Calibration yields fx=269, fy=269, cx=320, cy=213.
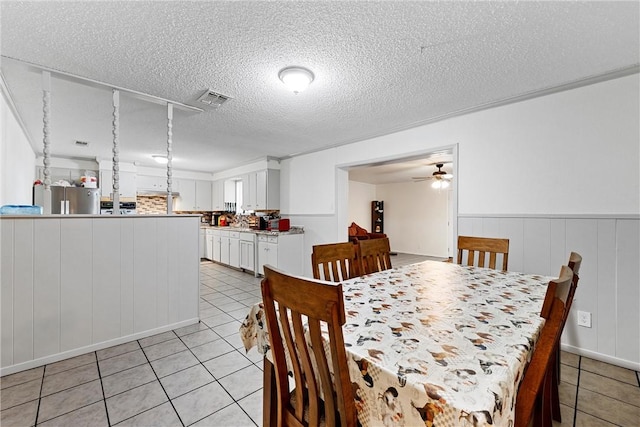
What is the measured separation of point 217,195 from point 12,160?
4.38 meters

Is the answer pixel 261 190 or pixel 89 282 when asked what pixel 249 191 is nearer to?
pixel 261 190

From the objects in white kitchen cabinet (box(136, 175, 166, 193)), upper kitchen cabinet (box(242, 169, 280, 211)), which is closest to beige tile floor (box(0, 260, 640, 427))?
upper kitchen cabinet (box(242, 169, 280, 211))

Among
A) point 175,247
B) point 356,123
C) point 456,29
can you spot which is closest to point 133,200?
point 175,247

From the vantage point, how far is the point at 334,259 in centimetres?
194

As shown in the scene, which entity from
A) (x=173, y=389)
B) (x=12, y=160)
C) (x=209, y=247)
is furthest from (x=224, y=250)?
(x=173, y=389)

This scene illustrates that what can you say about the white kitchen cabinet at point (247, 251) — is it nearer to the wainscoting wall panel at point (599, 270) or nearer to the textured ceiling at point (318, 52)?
the textured ceiling at point (318, 52)

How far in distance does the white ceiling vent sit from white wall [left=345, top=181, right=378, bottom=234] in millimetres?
6063

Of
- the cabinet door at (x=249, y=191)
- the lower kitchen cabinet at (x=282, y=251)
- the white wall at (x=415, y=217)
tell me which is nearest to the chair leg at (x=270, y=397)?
the lower kitchen cabinet at (x=282, y=251)

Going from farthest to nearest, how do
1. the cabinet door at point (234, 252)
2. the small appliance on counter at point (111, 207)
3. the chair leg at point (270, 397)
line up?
1. the cabinet door at point (234, 252)
2. the small appliance on counter at point (111, 207)
3. the chair leg at point (270, 397)

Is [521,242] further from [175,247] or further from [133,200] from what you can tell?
[133,200]

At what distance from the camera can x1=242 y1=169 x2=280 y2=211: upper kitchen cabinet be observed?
5.62m

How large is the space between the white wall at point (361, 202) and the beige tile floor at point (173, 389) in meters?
6.55

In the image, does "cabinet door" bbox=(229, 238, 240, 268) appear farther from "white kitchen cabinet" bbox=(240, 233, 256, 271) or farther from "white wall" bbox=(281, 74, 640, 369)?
"white wall" bbox=(281, 74, 640, 369)

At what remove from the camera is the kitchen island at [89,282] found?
204cm
